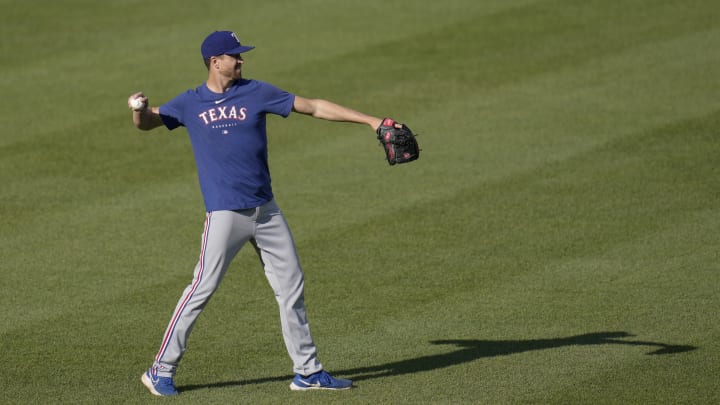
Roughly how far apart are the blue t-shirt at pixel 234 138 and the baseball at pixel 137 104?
0.86 ft

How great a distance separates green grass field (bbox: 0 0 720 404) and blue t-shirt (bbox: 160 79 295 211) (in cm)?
118

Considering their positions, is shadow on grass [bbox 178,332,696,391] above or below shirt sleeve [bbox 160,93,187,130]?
below

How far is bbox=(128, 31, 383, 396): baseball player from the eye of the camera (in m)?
6.76

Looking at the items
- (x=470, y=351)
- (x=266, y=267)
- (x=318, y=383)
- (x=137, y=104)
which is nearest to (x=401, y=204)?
(x=470, y=351)

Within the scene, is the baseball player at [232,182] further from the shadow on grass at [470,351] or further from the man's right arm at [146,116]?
the shadow on grass at [470,351]

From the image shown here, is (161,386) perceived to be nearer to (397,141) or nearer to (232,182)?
(232,182)

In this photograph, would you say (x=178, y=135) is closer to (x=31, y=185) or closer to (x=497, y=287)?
(x=31, y=185)

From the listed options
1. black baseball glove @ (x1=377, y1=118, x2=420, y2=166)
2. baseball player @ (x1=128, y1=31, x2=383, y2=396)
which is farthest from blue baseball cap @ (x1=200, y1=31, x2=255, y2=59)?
black baseball glove @ (x1=377, y1=118, x2=420, y2=166)

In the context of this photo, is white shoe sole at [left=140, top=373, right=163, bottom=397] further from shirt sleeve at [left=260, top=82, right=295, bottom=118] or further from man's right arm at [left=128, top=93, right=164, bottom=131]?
shirt sleeve at [left=260, top=82, right=295, bottom=118]

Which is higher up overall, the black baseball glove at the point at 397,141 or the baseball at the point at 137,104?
the baseball at the point at 137,104

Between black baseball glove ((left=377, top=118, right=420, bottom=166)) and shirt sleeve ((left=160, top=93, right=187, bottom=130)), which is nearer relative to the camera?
black baseball glove ((left=377, top=118, right=420, bottom=166))

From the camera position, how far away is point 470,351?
767 cm

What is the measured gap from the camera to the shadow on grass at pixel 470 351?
23.8ft

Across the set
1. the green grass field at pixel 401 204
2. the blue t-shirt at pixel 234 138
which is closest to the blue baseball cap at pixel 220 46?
the blue t-shirt at pixel 234 138
